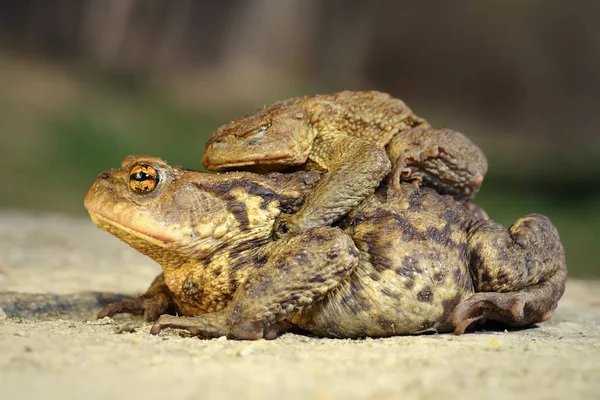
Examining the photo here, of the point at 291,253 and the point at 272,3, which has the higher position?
the point at 272,3

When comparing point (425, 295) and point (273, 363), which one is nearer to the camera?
point (273, 363)

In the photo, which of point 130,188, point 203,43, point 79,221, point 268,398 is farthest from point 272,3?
point 268,398

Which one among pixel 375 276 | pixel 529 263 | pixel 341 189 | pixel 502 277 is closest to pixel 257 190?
pixel 341 189

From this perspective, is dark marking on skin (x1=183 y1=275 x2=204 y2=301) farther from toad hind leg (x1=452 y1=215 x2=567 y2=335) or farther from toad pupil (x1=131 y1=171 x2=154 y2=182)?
toad hind leg (x1=452 y1=215 x2=567 y2=335)

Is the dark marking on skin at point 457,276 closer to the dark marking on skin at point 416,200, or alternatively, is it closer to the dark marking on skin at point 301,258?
the dark marking on skin at point 416,200

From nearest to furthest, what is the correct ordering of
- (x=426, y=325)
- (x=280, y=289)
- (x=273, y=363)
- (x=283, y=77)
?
(x=273, y=363), (x=280, y=289), (x=426, y=325), (x=283, y=77)

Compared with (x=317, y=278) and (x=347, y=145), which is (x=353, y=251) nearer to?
(x=317, y=278)

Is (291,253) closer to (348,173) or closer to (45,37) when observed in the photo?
(348,173)
